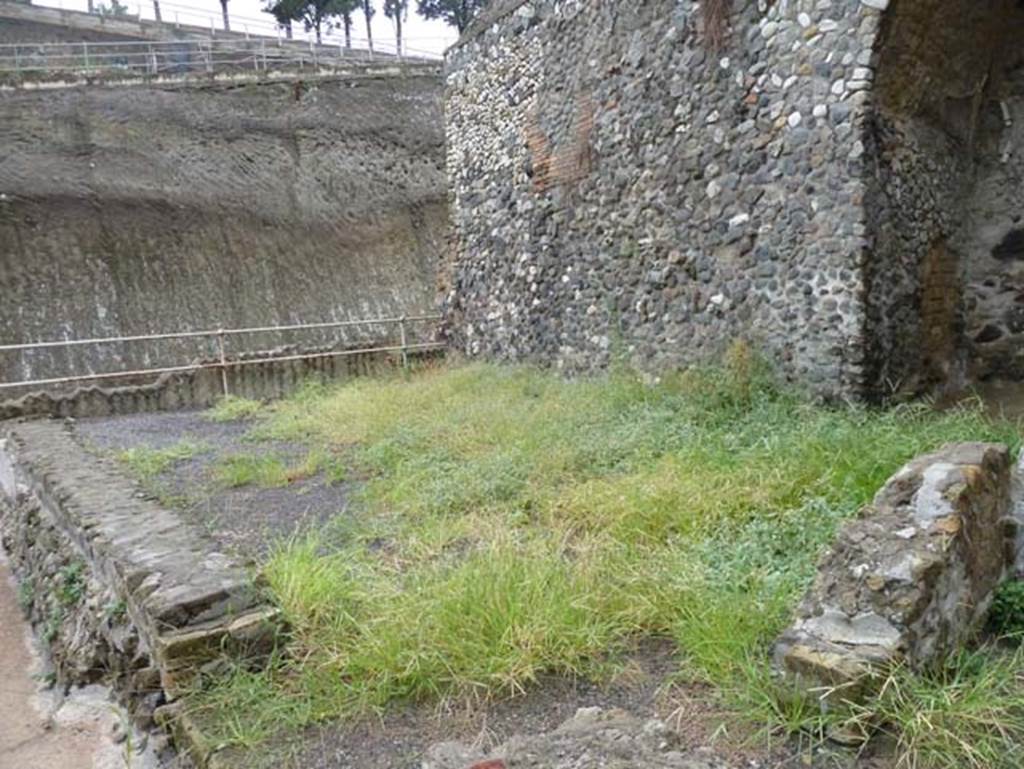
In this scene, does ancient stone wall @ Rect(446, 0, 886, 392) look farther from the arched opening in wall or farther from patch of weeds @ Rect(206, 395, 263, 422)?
patch of weeds @ Rect(206, 395, 263, 422)

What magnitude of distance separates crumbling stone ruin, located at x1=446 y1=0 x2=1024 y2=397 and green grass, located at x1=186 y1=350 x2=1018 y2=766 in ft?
1.93

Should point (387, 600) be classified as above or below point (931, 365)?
below

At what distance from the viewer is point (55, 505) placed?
488 centimetres

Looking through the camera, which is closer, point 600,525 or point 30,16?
point 600,525

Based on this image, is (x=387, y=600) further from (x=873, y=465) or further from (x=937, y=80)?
(x=937, y=80)

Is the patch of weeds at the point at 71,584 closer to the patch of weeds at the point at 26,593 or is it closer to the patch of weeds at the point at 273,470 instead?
the patch of weeds at the point at 26,593

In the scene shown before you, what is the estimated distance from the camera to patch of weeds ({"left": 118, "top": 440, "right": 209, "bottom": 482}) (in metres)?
5.41

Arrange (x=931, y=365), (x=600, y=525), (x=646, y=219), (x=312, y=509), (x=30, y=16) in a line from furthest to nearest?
(x=30, y=16) < (x=646, y=219) < (x=931, y=365) < (x=312, y=509) < (x=600, y=525)

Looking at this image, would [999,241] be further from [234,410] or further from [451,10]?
Result: [451,10]

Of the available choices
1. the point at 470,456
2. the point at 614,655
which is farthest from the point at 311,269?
the point at 614,655

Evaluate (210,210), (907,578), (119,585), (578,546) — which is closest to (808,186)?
(578,546)

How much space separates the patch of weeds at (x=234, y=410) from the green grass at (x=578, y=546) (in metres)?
2.69

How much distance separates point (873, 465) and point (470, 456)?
8.02ft

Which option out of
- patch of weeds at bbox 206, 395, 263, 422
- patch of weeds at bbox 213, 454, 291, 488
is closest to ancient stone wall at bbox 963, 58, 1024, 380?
patch of weeds at bbox 213, 454, 291, 488
